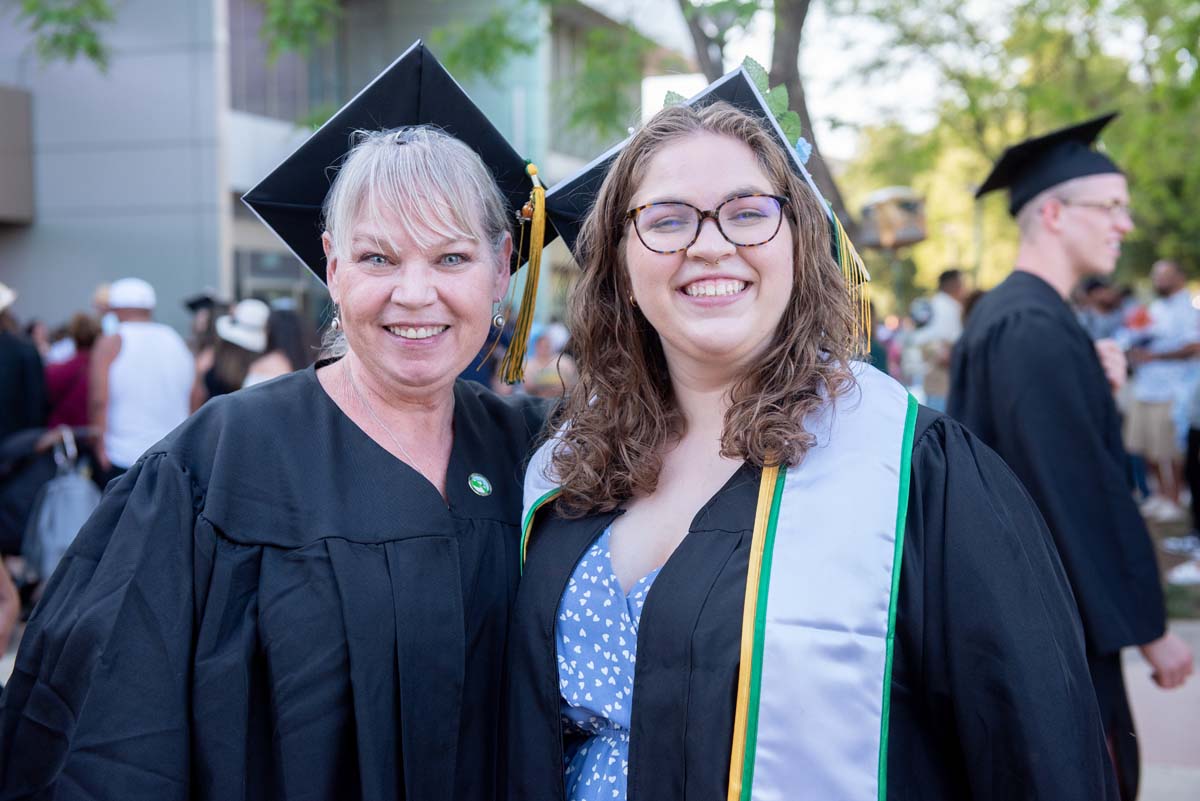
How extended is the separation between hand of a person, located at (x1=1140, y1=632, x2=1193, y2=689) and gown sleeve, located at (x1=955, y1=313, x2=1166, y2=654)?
10 cm

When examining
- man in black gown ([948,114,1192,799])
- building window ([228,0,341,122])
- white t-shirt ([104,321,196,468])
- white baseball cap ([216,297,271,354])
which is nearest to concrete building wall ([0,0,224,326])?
building window ([228,0,341,122])

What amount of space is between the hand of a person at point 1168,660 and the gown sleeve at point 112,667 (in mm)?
2548

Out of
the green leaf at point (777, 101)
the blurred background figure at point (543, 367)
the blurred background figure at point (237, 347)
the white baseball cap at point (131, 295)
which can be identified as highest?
the green leaf at point (777, 101)

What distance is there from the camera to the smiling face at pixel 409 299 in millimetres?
2047

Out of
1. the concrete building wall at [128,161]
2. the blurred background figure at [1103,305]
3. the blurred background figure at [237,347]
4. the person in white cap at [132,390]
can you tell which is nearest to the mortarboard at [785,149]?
the blurred background figure at [237,347]

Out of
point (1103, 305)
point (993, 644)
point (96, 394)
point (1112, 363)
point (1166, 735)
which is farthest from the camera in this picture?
point (1103, 305)

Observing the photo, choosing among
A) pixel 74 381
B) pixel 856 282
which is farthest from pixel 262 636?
pixel 74 381

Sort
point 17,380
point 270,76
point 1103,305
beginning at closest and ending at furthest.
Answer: point 17,380 < point 1103,305 < point 270,76

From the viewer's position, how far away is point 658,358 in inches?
88.5

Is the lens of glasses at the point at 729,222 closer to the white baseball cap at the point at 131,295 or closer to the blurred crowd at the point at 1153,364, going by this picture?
the white baseball cap at the point at 131,295

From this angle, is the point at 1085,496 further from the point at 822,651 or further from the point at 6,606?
the point at 6,606

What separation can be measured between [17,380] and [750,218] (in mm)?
5322

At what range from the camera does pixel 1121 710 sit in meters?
3.00

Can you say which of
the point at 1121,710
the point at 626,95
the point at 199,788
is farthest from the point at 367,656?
the point at 626,95
